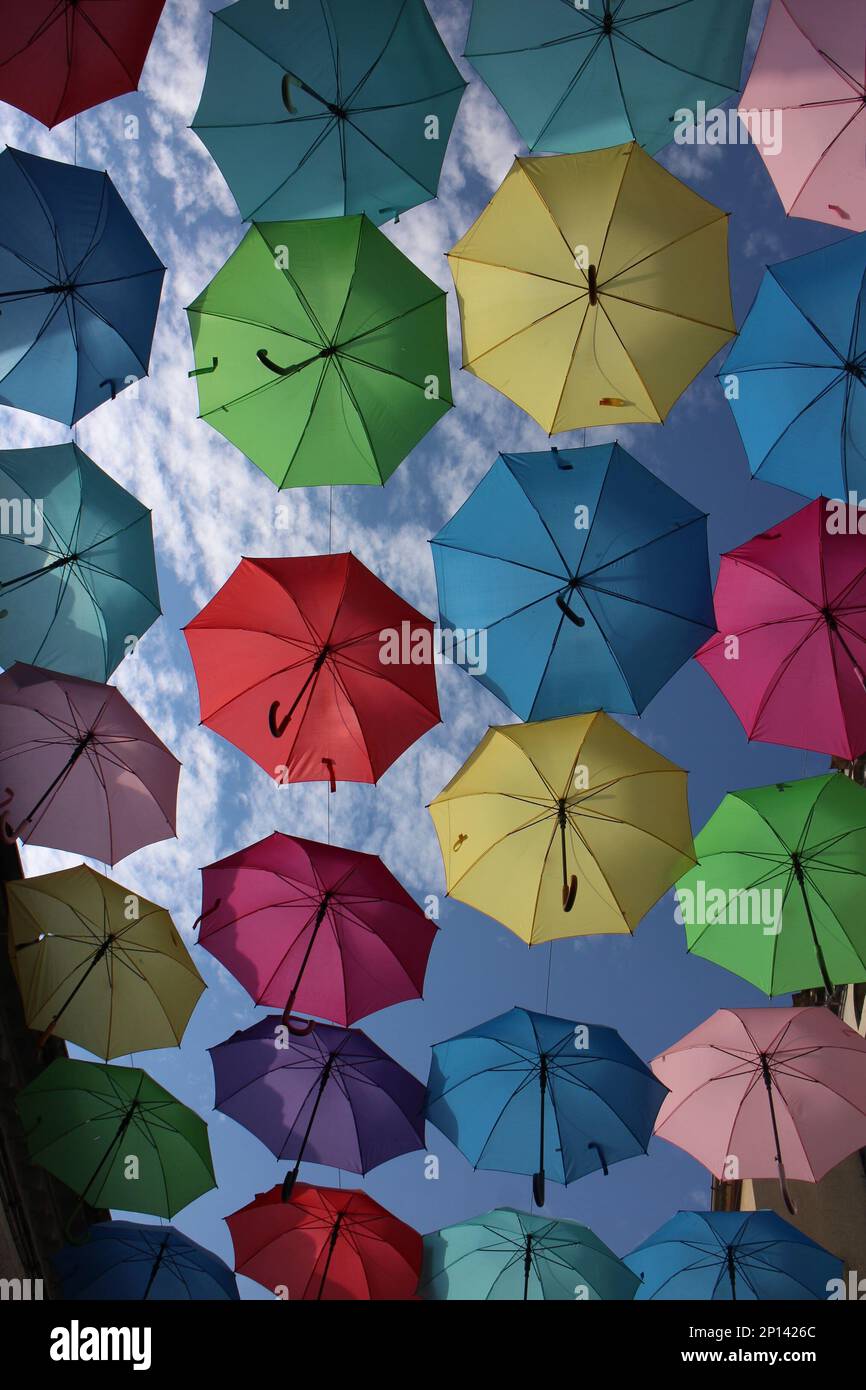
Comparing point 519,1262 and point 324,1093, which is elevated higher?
point 324,1093

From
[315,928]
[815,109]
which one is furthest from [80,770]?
[815,109]

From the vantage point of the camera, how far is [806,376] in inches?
315

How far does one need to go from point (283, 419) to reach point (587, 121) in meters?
3.78

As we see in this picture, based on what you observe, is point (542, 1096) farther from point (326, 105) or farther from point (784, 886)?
point (326, 105)

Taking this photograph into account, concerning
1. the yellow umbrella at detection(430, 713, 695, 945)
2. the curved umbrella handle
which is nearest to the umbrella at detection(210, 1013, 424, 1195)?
the yellow umbrella at detection(430, 713, 695, 945)

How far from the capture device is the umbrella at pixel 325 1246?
9.05 m

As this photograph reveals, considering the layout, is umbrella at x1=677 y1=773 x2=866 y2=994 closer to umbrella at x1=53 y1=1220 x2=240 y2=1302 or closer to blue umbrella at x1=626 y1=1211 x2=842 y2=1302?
blue umbrella at x1=626 y1=1211 x2=842 y2=1302

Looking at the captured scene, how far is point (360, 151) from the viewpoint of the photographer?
8.42 metres

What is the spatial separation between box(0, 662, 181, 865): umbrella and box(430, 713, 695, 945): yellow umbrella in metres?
2.87

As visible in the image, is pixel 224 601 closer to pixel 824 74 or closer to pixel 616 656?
pixel 616 656

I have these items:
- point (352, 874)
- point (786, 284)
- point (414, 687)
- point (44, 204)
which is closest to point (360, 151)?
point (44, 204)

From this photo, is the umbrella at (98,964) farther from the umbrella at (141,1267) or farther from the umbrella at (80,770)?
the umbrella at (141,1267)

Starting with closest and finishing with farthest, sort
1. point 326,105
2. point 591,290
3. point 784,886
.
Result: 1. point 591,290
2. point 326,105
3. point 784,886

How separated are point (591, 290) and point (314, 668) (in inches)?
162
